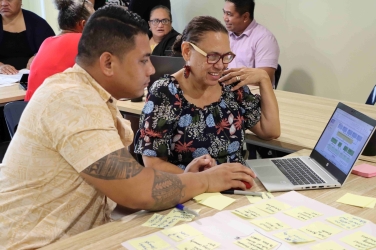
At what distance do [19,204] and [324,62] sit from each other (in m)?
3.27

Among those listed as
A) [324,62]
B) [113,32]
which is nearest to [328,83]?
[324,62]

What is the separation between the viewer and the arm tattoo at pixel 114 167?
106 cm

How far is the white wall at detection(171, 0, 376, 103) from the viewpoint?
3557 mm

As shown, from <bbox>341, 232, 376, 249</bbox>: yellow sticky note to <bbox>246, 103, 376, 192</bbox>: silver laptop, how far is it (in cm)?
32

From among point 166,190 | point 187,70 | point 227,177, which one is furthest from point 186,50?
point 166,190

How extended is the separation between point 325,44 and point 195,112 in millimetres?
2479

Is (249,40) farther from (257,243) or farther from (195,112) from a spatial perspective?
(257,243)

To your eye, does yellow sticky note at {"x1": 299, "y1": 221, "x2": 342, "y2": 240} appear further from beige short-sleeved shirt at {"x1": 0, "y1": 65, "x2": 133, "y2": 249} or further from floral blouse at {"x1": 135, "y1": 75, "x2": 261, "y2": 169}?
floral blouse at {"x1": 135, "y1": 75, "x2": 261, "y2": 169}

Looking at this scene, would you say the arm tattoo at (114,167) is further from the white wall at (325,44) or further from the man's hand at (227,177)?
the white wall at (325,44)

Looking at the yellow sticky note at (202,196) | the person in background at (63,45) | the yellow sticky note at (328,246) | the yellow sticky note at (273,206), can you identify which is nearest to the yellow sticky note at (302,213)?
the yellow sticky note at (273,206)

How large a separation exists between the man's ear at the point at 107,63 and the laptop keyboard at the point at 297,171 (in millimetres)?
719

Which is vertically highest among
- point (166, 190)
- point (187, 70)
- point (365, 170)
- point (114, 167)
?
point (187, 70)

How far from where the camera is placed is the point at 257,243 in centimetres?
105

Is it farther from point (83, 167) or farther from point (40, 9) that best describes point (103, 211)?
point (40, 9)
